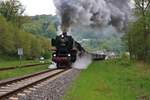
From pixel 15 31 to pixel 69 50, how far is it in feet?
156

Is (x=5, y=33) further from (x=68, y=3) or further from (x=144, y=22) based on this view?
(x=68, y=3)

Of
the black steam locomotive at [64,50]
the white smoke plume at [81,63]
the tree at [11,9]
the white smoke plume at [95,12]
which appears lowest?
the white smoke plume at [81,63]

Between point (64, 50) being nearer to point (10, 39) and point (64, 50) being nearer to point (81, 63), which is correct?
point (81, 63)

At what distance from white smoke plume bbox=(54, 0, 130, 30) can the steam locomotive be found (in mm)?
2596

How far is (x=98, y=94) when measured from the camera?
1789 cm

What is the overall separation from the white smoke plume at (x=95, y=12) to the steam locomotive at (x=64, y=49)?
102 inches

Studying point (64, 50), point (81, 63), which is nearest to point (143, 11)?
point (81, 63)

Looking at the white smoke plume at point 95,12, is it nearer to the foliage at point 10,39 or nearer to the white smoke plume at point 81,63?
the white smoke plume at point 81,63

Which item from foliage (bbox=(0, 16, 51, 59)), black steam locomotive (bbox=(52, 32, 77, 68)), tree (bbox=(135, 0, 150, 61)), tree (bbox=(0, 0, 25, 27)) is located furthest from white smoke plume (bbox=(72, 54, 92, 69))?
tree (bbox=(0, 0, 25, 27))

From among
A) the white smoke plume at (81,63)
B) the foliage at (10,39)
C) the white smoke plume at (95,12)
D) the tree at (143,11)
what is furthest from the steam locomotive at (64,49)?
the foliage at (10,39)

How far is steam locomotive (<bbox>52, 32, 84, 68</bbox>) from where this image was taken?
41344mm

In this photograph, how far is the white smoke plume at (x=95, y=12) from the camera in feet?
121

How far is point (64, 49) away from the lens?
138 ft

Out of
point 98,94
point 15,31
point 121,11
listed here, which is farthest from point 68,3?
point 15,31
